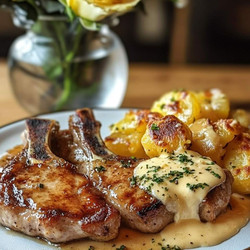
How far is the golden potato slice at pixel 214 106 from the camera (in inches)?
91.6

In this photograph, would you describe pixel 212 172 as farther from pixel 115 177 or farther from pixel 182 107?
pixel 182 107

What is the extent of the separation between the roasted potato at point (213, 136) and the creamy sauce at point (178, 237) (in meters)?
0.31

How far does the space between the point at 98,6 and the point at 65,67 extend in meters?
0.68

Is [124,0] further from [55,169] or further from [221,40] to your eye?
[221,40]

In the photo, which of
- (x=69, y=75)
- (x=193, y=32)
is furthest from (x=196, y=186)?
(x=193, y=32)

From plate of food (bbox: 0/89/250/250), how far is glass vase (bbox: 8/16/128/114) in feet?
2.47

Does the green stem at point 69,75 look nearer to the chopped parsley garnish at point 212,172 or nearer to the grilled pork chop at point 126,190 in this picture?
the grilled pork chop at point 126,190

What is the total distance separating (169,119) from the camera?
2076mm

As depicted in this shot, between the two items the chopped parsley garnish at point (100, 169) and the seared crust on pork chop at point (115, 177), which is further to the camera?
the chopped parsley garnish at point (100, 169)

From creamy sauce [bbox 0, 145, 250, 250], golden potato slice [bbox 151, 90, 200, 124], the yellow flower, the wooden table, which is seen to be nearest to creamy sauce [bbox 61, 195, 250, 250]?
creamy sauce [bbox 0, 145, 250, 250]

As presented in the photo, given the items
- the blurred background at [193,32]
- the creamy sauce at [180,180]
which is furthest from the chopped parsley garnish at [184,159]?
the blurred background at [193,32]

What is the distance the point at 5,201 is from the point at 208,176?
69 cm

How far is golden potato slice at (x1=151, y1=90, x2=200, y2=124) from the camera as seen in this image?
228cm

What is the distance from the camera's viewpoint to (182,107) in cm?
232
